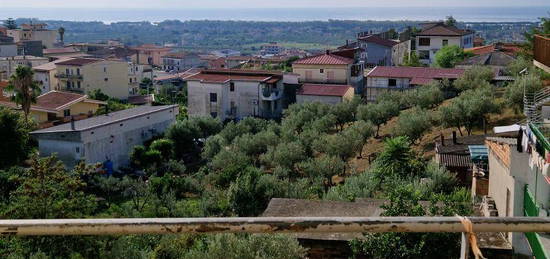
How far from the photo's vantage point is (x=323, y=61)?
49.9 meters

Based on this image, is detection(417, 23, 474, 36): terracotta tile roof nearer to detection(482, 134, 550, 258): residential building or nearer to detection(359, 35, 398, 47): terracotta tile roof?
detection(359, 35, 398, 47): terracotta tile roof

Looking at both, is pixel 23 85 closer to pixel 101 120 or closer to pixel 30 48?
pixel 101 120

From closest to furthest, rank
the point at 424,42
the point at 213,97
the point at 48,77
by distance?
the point at 213,97, the point at 424,42, the point at 48,77

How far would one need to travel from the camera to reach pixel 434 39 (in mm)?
58906

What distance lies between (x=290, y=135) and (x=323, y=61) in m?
20.6

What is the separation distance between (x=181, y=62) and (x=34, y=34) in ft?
81.5

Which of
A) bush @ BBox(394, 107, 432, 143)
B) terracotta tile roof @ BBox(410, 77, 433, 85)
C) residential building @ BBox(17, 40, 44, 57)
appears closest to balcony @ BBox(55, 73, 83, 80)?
residential building @ BBox(17, 40, 44, 57)

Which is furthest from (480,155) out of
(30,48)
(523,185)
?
(30,48)

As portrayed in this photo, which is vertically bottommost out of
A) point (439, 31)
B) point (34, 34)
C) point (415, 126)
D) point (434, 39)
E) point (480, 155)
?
point (415, 126)

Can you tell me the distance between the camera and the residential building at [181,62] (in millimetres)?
110325

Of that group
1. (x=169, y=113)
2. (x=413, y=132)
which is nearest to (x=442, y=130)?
(x=413, y=132)

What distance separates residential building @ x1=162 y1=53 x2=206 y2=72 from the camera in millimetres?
110325

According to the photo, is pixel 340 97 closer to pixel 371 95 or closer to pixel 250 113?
pixel 371 95

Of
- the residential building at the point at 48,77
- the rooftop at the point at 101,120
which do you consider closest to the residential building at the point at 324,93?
the rooftop at the point at 101,120
